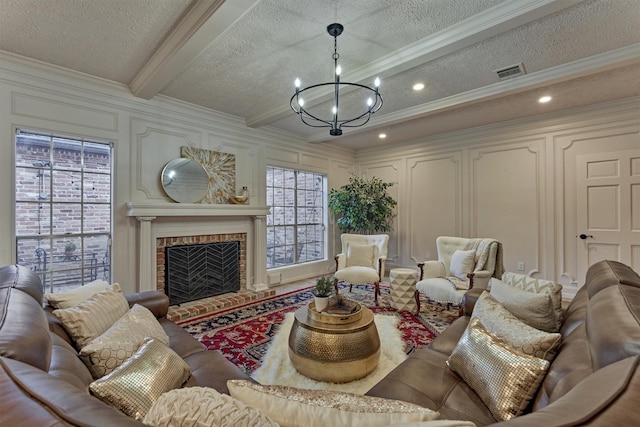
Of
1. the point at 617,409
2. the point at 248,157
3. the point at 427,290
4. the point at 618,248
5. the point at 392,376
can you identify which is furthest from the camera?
the point at 248,157

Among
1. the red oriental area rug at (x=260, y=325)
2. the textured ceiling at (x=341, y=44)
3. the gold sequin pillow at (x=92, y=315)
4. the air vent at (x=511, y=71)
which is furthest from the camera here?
the air vent at (x=511, y=71)

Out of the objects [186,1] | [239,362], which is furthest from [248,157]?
[239,362]

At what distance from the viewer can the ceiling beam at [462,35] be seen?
1.91 metres

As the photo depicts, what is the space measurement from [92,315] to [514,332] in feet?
6.99

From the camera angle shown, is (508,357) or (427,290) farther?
(427,290)

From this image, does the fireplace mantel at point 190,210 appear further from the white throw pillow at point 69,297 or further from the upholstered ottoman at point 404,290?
the upholstered ottoman at point 404,290

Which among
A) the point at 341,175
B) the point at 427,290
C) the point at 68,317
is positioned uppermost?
the point at 341,175

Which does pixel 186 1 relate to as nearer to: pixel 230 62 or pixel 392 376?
pixel 230 62

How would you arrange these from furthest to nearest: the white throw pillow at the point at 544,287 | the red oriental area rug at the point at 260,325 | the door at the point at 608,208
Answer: the door at the point at 608,208, the red oriental area rug at the point at 260,325, the white throw pillow at the point at 544,287

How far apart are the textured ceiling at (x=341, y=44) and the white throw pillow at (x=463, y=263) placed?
180 centimetres

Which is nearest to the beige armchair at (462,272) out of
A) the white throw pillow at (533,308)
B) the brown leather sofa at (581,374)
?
the brown leather sofa at (581,374)

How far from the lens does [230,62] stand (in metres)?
2.72

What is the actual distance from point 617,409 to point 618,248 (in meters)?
4.46

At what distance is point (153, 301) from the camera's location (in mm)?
2068
